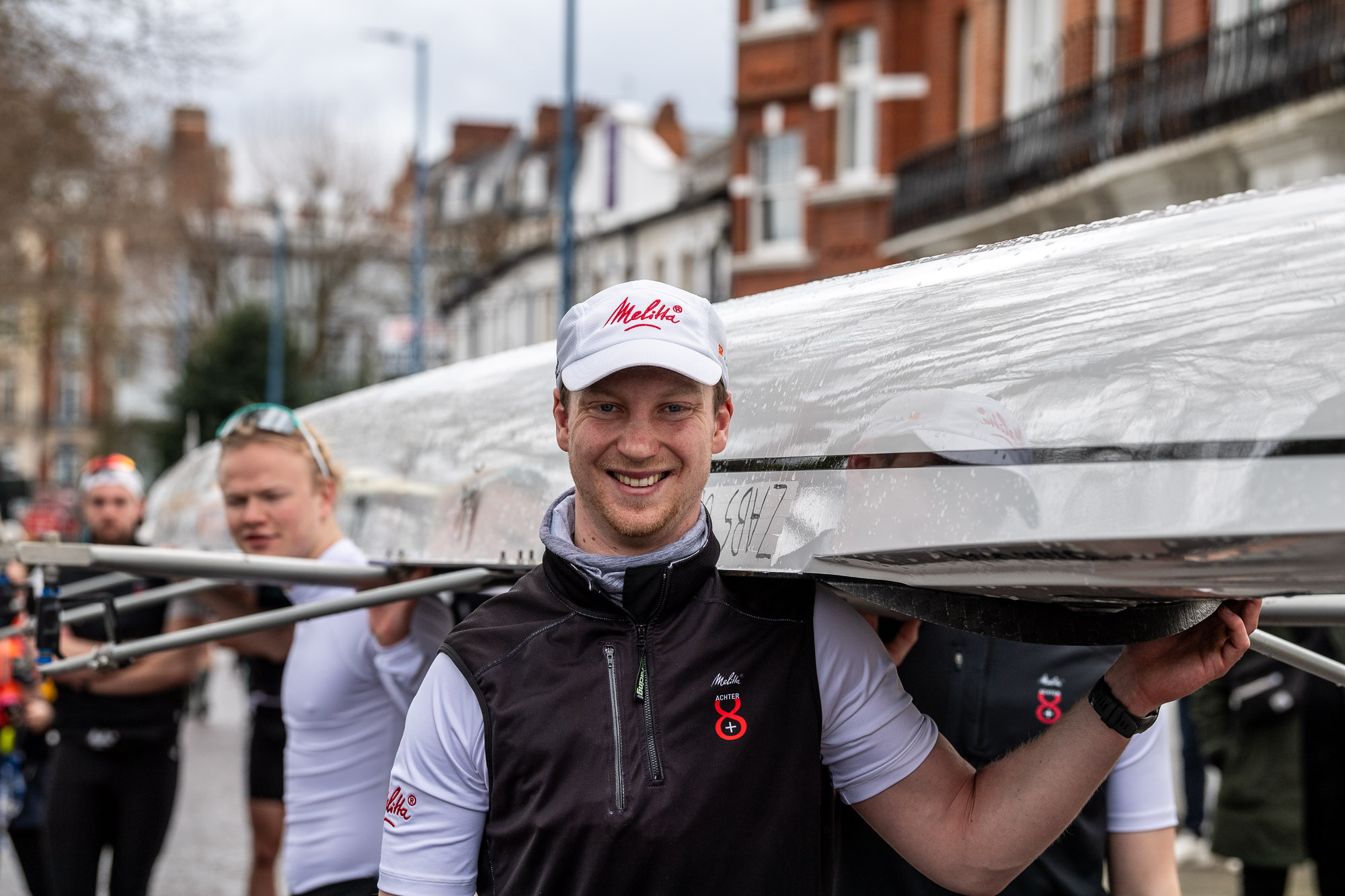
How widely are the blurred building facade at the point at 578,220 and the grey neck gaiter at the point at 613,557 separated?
48.1 ft

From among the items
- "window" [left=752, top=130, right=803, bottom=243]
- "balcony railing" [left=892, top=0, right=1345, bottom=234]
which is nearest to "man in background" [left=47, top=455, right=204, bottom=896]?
"balcony railing" [left=892, top=0, right=1345, bottom=234]

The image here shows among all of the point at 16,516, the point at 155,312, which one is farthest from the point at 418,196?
the point at 155,312

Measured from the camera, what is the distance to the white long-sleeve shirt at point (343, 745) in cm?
370

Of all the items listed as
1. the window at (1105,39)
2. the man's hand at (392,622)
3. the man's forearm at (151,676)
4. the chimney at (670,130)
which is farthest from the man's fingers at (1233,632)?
the chimney at (670,130)

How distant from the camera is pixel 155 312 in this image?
54438 mm

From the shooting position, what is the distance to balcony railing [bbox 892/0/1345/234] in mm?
12922

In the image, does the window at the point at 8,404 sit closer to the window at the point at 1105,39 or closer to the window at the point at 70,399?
the window at the point at 70,399

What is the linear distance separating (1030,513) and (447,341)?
27186mm

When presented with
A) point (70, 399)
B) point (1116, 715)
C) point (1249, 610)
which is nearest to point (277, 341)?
point (1116, 715)

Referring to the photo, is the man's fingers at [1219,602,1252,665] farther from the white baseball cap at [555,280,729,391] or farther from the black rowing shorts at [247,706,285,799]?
the black rowing shorts at [247,706,285,799]

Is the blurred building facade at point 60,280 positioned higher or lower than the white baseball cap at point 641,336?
higher

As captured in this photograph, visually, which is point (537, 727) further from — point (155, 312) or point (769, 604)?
point (155, 312)

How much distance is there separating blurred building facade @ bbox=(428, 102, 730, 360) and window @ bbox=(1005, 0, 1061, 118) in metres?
5.31

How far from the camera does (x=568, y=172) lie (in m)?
17.9
